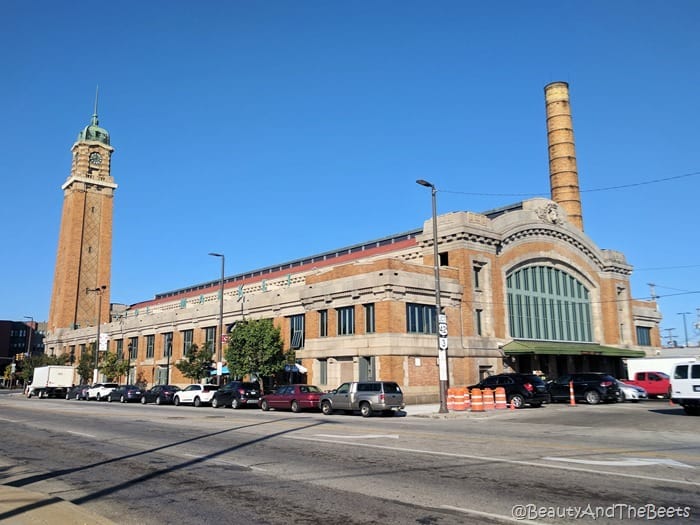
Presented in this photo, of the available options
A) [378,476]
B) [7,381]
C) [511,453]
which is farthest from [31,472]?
[7,381]

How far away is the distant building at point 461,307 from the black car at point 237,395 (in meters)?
6.55

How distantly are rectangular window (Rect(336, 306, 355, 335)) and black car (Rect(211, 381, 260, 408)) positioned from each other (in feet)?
24.0

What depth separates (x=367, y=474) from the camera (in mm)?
10023

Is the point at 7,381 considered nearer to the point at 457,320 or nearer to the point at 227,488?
the point at 457,320

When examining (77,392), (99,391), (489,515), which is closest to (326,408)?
(489,515)

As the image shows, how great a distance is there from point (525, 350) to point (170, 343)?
36.6 meters

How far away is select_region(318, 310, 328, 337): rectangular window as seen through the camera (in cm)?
4084

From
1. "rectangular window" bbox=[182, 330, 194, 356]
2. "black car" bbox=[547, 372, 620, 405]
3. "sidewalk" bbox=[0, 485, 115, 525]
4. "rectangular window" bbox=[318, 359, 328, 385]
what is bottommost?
"sidewalk" bbox=[0, 485, 115, 525]

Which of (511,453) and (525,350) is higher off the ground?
(525,350)

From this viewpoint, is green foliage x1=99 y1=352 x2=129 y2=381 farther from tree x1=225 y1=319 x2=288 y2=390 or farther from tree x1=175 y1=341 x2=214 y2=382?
tree x1=225 y1=319 x2=288 y2=390

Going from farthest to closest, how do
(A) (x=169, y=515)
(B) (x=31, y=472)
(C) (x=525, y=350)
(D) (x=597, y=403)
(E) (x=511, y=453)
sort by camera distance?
(C) (x=525, y=350)
(D) (x=597, y=403)
(E) (x=511, y=453)
(B) (x=31, y=472)
(A) (x=169, y=515)

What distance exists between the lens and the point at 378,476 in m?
9.81

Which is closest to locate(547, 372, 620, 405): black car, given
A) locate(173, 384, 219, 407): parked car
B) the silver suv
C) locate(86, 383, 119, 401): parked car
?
the silver suv

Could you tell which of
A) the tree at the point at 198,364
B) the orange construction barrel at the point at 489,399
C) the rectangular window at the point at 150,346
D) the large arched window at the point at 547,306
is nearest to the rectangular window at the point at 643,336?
the large arched window at the point at 547,306
